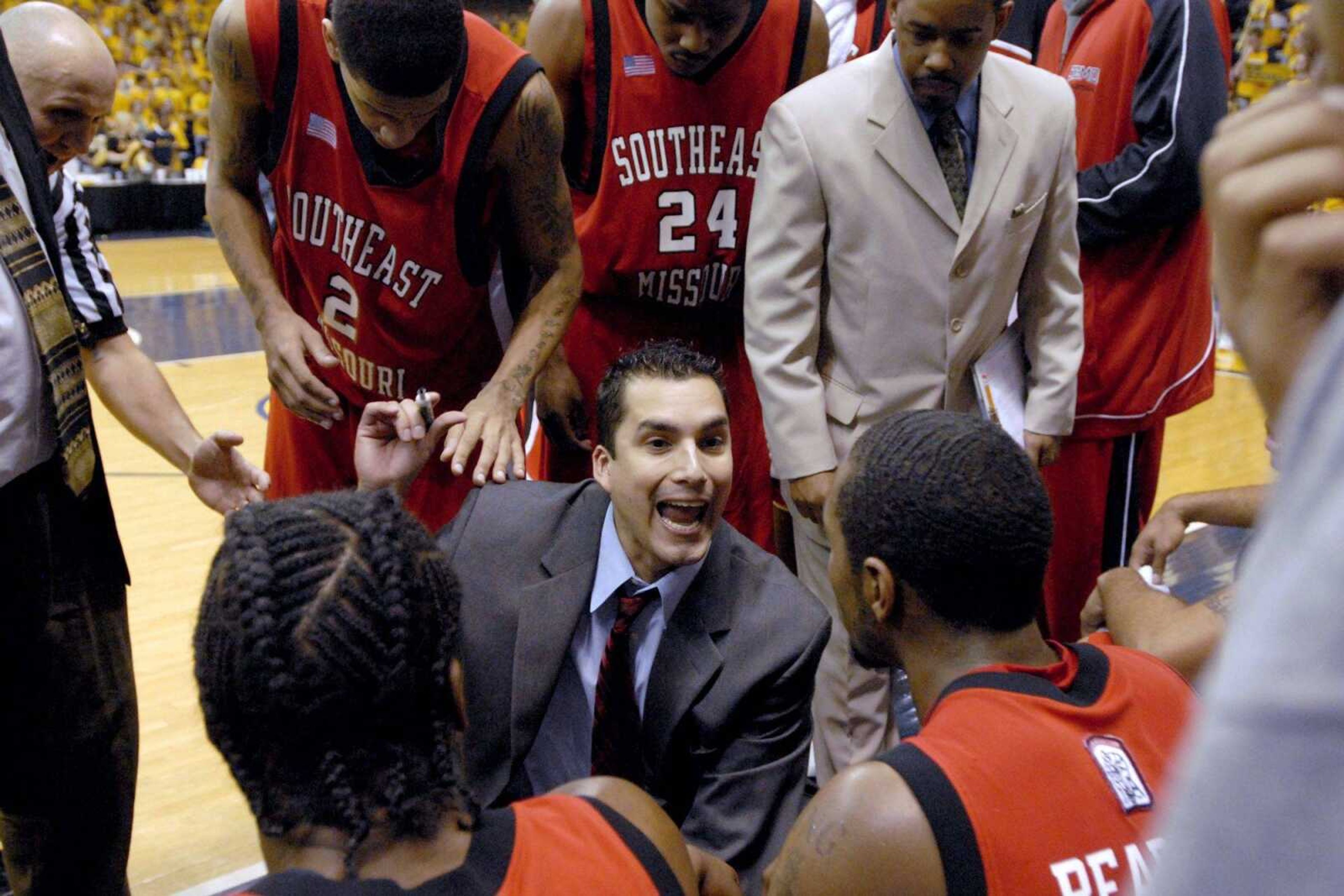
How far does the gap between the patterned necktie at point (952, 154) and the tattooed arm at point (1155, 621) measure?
2.83ft

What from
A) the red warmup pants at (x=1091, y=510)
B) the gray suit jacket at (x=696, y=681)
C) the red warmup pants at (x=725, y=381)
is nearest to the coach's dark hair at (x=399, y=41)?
the gray suit jacket at (x=696, y=681)

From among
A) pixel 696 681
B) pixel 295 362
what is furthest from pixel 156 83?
pixel 696 681

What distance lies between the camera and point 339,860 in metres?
1.31

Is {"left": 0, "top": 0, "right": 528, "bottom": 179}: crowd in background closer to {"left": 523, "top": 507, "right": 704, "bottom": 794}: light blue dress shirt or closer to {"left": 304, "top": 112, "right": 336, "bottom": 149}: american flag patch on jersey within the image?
{"left": 304, "top": 112, "right": 336, "bottom": 149}: american flag patch on jersey

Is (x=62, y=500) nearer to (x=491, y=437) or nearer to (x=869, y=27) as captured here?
(x=491, y=437)

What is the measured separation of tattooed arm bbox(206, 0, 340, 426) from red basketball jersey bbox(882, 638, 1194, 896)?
1628mm

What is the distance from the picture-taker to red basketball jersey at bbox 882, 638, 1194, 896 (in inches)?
55.9

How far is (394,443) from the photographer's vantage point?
2703 mm

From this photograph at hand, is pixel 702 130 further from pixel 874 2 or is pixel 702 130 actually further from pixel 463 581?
pixel 463 581

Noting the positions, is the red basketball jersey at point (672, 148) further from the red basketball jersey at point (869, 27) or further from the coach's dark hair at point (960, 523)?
the coach's dark hair at point (960, 523)

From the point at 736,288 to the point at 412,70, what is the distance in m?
1.14

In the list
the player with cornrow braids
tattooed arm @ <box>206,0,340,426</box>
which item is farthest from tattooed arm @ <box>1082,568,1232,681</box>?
tattooed arm @ <box>206,0,340,426</box>

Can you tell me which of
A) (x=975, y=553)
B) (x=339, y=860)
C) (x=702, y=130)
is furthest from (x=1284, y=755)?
(x=702, y=130)

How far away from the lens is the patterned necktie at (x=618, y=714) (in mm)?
2365
